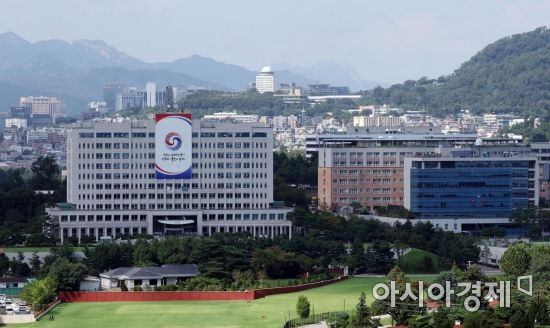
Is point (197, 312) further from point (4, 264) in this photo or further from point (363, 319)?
point (4, 264)

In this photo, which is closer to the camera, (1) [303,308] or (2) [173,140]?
(1) [303,308]

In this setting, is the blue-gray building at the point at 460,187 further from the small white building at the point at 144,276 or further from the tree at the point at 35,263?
the tree at the point at 35,263

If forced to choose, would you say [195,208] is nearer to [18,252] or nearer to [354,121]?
[18,252]

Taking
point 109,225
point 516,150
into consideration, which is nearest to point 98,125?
point 109,225

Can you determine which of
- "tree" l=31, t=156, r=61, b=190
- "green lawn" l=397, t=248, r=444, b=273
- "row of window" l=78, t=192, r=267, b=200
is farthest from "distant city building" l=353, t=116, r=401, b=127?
"green lawn" l=397, t=248, r=444, b=273

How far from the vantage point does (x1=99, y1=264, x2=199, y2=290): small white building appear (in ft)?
200

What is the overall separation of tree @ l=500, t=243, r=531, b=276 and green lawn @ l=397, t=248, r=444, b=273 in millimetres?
7901

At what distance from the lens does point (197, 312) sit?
55.2m

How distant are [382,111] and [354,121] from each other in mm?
8596

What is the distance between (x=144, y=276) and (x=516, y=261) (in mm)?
12956

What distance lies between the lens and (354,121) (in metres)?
173

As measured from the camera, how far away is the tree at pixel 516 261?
56.8 meters

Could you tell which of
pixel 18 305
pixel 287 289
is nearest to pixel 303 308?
pixel 287 289

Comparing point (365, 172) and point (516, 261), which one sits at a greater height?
point (365, 172)
